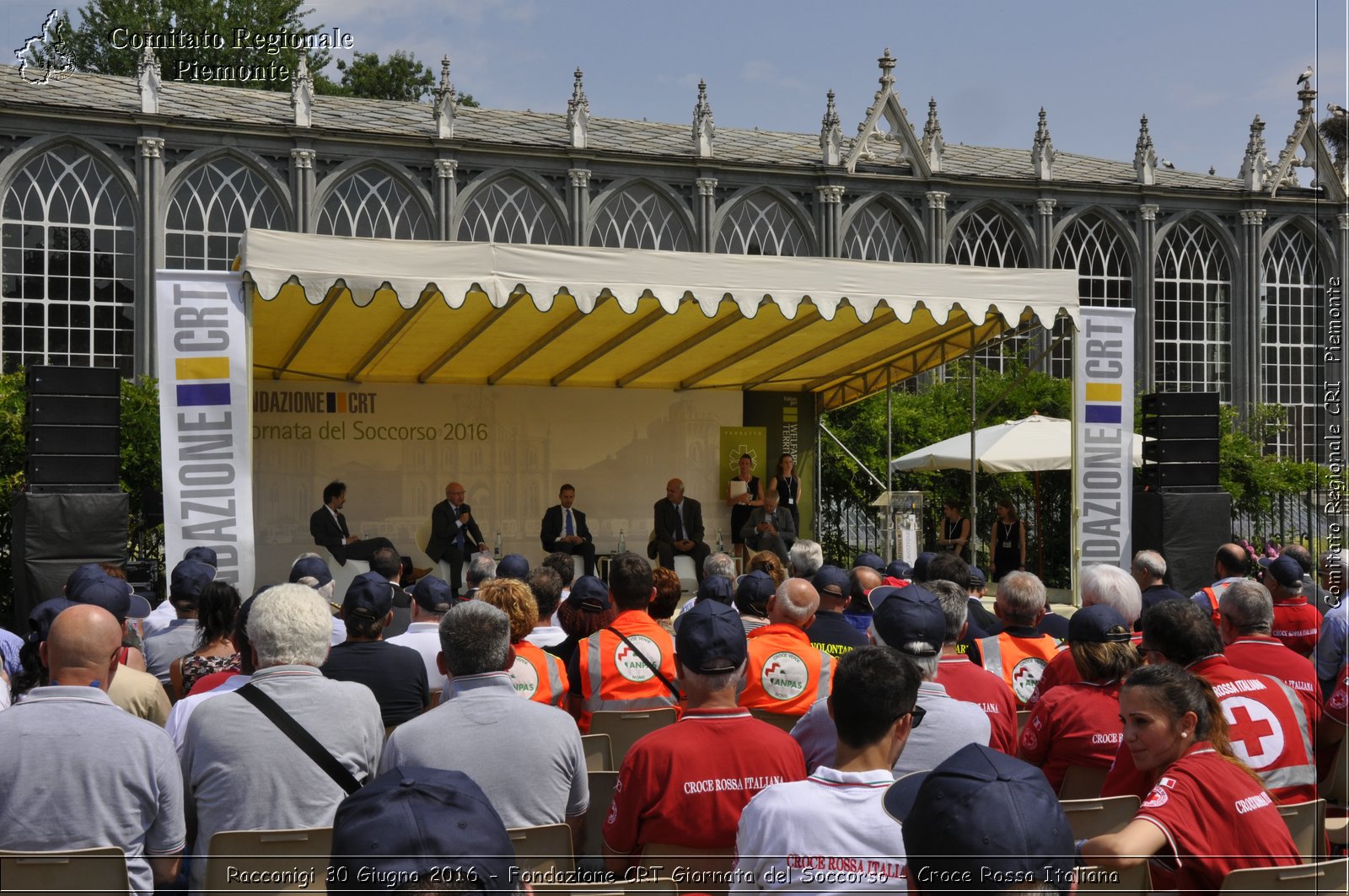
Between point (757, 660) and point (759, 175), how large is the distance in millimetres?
23843

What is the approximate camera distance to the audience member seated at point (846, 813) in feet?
7.92

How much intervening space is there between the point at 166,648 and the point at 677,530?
9792mm

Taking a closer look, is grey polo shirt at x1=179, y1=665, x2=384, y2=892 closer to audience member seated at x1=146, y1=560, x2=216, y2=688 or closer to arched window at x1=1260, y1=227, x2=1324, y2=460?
audience member seated at x1=146, y1=560, x2=216, y2=688

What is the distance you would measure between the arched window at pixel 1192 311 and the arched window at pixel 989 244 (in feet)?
12.9

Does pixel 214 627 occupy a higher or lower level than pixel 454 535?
higher

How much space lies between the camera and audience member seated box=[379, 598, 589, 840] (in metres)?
3.34

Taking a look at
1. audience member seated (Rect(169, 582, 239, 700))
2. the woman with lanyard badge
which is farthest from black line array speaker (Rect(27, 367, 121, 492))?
the woman with lanyard badge

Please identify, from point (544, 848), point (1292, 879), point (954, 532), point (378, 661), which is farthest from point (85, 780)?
point (954, 532)

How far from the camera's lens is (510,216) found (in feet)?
86.2

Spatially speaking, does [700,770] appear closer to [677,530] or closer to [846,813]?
[846,813]

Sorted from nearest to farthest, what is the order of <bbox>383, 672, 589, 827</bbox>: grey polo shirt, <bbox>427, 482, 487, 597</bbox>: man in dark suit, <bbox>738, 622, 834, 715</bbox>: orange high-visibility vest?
<bbox>383, 672, 589, 827</bbox>: grey polo shirt, <bbox>738, 622, 834, 715</bbox>: orange high-visibility vest, <bbox>427, 482, 487, 597</bbox>: man in dark suit

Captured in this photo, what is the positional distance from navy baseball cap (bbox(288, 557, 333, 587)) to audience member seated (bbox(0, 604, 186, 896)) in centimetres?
362

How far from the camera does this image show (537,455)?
16250 millimetres

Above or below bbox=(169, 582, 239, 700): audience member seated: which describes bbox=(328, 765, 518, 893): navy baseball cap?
above
